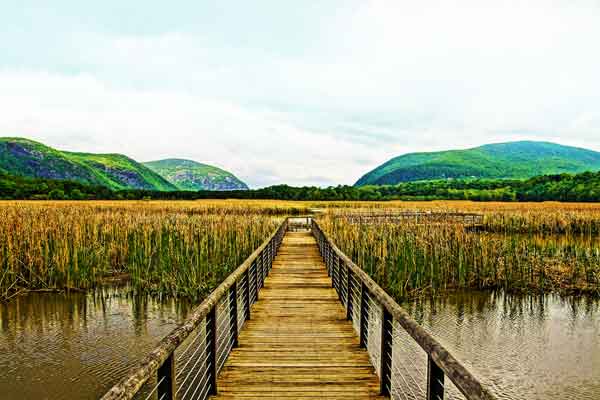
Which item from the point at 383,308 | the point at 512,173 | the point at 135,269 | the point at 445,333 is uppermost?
the point at 512,173

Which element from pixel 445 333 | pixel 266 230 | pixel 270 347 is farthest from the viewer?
pixel 266 230

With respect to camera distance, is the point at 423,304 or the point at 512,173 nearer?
the point at 423,304

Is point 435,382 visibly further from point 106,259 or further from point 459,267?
point 106,259

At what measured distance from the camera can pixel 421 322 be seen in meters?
8.32

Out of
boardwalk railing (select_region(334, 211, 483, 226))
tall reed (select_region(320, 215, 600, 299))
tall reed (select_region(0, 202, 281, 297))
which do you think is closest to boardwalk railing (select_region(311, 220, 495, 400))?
tall reed (select_region(320, 215, 600, 299))

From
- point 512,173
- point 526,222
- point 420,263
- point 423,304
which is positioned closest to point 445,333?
point 423,304

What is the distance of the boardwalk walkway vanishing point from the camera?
8.11 ft

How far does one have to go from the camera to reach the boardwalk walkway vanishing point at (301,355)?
2.47 metres

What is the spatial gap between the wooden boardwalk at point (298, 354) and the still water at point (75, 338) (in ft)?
7.41

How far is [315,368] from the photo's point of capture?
4.31m

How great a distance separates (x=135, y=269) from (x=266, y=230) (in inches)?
267

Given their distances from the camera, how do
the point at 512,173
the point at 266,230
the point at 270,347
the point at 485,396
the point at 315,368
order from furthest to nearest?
the point at 512,173 < the point at 266,230 < the point at 270,347 < the point at 315,368 < the point at 485,396

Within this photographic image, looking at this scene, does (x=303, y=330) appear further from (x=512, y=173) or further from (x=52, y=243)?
(x=512, y=173)

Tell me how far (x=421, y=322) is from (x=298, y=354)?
4.44 meters
